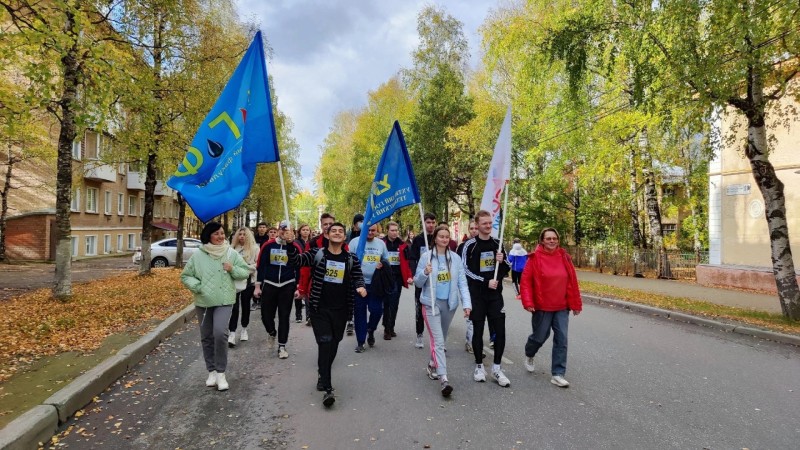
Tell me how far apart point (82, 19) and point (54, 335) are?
4982 mm

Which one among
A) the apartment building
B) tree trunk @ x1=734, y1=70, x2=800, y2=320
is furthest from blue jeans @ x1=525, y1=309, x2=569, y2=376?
the apartment building

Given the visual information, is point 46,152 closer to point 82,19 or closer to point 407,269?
point 82,19

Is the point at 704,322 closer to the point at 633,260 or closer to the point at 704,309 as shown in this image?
the point at 704,309

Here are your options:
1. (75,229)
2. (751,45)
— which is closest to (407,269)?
(751,45)

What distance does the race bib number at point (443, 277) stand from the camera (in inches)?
229

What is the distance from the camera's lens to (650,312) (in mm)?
11711

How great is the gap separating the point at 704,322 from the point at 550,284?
20.4 feet

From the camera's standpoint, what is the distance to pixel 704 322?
10.1 metres

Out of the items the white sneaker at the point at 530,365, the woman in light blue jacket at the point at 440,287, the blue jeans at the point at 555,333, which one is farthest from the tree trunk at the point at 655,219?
the woman in light blue jacket at the point at 440,287

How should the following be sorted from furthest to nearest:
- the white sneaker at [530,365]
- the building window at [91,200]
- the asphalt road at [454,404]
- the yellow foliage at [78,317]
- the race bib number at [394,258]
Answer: the building window at [91,200] < the race bib number at [394,258] < the yellow foliage at [78,317] < the white sneaker at [530,365] < the asphalt road at [454,404]

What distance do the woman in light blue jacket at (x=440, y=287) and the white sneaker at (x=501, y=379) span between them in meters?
0.66

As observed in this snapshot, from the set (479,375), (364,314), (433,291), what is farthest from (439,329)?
(364,314)

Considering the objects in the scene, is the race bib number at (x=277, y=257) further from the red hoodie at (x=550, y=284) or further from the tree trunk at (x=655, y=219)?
the tree trunk at (x=655, y=219)

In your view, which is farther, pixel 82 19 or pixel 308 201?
pixel 308 201
